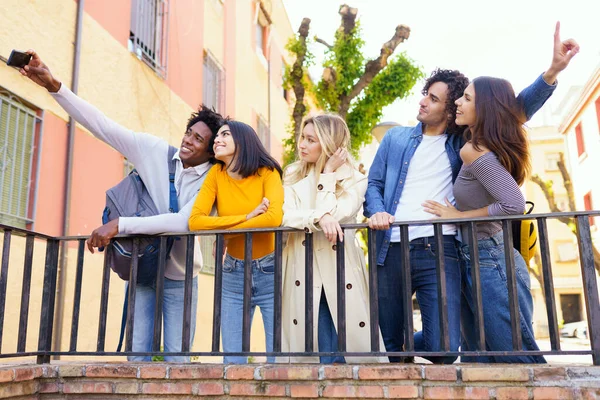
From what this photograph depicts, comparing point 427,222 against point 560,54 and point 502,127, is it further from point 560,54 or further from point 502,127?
point 560,54

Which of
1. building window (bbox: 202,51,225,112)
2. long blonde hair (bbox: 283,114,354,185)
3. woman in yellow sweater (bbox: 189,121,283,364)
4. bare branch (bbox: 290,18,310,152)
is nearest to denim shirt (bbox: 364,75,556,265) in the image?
long blonde hair (bbox: 283,114,354,185)

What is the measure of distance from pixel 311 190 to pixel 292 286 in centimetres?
59

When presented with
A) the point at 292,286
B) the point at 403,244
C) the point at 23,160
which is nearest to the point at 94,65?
the point at 23,160

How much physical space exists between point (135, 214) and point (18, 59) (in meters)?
1.14

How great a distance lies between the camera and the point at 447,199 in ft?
11.2

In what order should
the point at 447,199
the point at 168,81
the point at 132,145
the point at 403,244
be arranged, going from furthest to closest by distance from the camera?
the point at 168,81
the point at 132,145
the point at 447,199
the point at 403,244

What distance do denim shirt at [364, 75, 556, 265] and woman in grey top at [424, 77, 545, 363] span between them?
22 centimetres

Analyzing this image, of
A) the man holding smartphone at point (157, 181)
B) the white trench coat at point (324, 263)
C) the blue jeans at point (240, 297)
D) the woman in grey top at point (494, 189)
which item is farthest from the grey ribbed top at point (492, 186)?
the man holding smartphone at point (157, 181)

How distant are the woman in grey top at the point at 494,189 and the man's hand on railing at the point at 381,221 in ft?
0.97

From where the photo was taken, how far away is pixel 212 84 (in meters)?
11.6

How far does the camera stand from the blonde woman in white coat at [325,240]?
3.37 m

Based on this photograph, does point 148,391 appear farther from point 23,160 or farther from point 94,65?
point 94,65

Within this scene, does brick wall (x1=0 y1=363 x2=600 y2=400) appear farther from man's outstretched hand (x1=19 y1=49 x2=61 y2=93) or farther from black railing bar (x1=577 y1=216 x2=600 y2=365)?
man's outstretched hand (x1=19 y1=49 x2=61 y2=93)

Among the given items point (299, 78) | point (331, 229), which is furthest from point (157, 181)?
point (299, 78)
